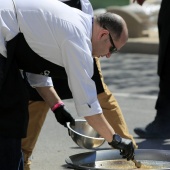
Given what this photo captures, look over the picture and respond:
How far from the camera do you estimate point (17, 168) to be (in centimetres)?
424

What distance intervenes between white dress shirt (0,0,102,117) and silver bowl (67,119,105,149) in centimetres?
74

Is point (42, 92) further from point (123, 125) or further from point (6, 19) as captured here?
point (123, 125)

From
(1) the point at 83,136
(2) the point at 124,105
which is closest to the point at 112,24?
(1) the point at 83,136

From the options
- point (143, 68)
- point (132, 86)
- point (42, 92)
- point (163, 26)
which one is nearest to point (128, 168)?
point (42, 92)

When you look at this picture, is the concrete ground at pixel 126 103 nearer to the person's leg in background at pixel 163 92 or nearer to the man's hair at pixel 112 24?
the person's leg in background at pixel 163 92

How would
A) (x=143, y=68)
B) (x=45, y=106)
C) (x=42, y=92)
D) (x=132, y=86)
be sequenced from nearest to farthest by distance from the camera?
1. (x=42, y=92)
2. (x=45, y=106)
3. (x=132, y=86)
4. (x=143, y=68)

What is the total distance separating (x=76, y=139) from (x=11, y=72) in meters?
0.91

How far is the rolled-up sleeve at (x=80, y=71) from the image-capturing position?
402cm

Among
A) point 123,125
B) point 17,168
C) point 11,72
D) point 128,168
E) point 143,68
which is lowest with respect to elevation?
point 143,68

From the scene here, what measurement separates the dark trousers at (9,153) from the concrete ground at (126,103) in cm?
178

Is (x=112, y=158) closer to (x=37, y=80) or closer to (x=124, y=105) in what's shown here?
(x=37, y=80)

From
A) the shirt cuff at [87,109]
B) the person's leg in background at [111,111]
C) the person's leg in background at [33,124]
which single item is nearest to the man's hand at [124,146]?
the shirt cuff at [87,109]

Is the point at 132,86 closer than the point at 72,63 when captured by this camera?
No

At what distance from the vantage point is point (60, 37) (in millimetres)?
4039
